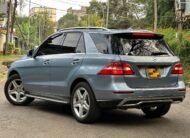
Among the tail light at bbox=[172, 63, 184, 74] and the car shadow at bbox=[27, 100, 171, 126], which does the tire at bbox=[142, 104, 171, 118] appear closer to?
the car shadow at bbox=[27, 100, 171, 126]

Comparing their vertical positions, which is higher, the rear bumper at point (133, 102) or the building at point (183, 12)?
the building at point (183, 12)

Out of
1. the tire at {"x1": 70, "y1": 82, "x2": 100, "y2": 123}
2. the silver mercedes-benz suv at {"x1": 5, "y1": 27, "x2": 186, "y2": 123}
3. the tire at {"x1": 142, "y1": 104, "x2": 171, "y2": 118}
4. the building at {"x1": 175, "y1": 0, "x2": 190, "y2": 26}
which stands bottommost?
the tire at {"x1": 142, "y1": 104, "x2": 171, "y2": 118}

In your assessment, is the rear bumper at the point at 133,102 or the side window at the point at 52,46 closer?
the rear bumper at the point at 133,102

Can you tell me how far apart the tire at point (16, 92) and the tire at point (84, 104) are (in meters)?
2.18

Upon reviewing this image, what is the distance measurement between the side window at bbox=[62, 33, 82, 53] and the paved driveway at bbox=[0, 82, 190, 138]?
4.31 feet

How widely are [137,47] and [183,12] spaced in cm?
3766

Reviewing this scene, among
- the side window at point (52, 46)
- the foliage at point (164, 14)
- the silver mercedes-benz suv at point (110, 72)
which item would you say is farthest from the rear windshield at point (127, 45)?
the foliage at point (164, 14)

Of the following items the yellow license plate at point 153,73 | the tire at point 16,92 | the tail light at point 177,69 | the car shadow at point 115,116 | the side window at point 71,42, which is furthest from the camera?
the tire at point 16,92

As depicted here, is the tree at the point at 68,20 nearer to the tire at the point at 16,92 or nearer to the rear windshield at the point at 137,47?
the tire at the point at 16,92

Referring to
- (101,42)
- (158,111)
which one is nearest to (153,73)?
(101,42)

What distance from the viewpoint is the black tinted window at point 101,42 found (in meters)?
8.45

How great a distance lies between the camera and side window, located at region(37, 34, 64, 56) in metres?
9.73

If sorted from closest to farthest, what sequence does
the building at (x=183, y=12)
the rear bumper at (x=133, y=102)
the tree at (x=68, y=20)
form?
the rear bumper at (x=133, y=102)
the building at (x=183, y=12)
the tree at (x=68, y=20)

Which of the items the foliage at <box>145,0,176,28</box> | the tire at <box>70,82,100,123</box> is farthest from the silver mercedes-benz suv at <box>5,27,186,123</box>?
the foliage at <box>145,0,176,28</box>
